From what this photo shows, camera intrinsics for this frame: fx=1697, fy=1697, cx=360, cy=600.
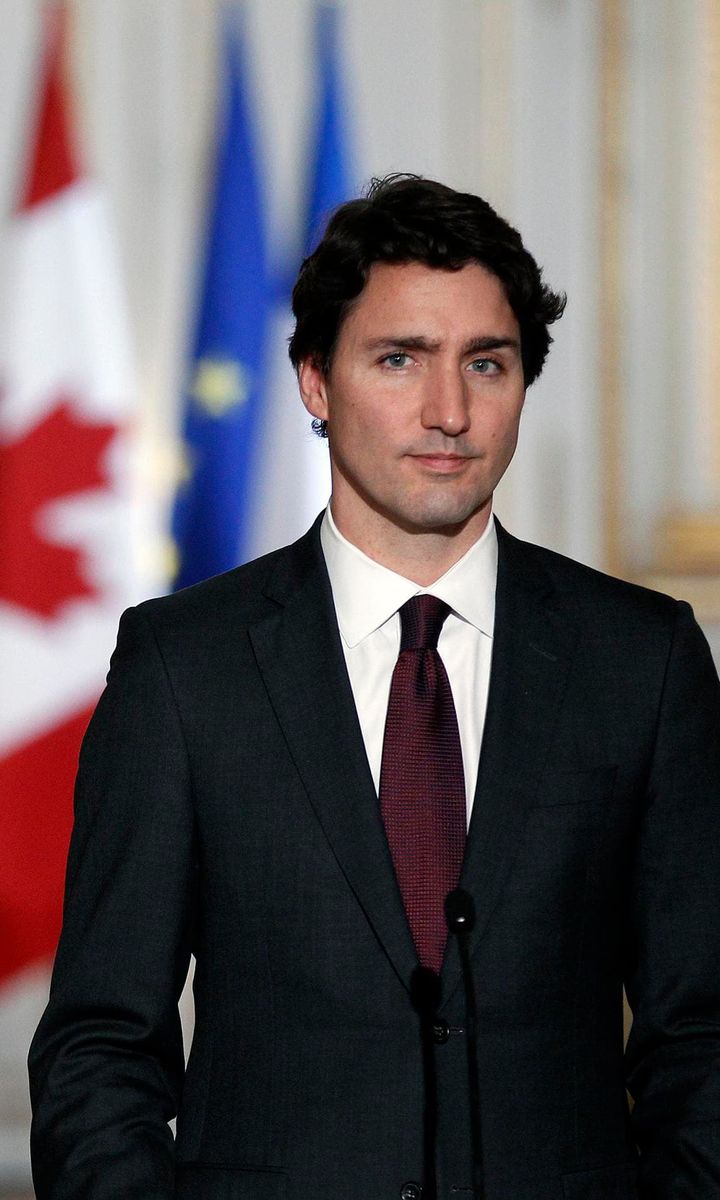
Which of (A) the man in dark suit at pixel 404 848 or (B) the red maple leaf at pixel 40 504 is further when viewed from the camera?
(B) the red maple leaf at pixel 40 504

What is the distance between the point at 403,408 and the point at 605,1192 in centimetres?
77

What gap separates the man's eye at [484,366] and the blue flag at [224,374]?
2255 millimetres

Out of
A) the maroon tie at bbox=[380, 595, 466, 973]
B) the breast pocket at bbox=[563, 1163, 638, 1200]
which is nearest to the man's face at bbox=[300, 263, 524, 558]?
the maroon tie at bbox=[380, 595, 466, 973]

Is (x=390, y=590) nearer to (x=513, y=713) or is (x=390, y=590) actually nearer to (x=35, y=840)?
(x=513, y=713)

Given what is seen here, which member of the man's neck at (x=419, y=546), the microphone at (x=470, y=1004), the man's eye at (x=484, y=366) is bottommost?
the microphone at (x=470, y=1004)

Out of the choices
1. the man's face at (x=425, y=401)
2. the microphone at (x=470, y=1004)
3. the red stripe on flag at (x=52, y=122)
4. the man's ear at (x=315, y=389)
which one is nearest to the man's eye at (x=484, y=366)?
the man's face at (x=425, y=401)

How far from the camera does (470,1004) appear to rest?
58.1 inches

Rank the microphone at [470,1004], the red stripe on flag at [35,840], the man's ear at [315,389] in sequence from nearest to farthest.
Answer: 1. the microphone at [470,1004]
2. the man's ear at [315,389]
3. the red stripe on flag at [35,840]

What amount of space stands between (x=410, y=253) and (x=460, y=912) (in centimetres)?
68

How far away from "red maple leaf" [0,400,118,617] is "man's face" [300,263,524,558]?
7.38 feet

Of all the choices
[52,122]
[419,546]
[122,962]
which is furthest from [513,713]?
[52,122]

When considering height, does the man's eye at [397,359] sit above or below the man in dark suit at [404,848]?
above

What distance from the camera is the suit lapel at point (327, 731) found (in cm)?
157

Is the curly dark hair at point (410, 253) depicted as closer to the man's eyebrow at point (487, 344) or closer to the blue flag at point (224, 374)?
the man's eyebrow at point (487, 344)
